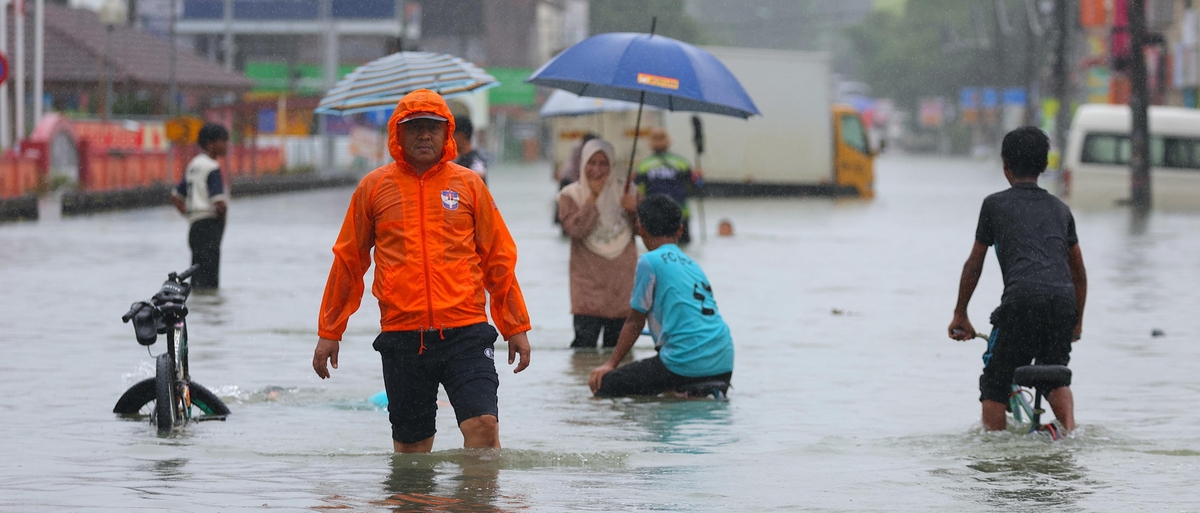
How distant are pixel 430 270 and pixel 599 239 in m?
5.05

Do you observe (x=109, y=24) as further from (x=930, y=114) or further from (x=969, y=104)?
(x=930, y=114)

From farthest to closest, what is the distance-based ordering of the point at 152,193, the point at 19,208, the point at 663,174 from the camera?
the point at 152,193, the point at 19,208, the point at 663,174

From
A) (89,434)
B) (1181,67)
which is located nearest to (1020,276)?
(89,434)

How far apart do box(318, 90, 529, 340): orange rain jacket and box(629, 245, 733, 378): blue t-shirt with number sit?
274 centimetres

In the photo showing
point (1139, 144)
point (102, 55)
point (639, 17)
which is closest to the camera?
point (1139, 144)

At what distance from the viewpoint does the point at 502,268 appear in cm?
636

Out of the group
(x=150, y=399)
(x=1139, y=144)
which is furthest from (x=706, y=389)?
(x=1139, y=144)

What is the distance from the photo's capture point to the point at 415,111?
20.2ft

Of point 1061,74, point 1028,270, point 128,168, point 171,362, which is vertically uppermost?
point 1061,74

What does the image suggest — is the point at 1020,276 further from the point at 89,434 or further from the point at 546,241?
the point at 546,241

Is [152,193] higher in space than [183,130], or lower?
lower

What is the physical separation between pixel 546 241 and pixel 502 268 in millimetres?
17361

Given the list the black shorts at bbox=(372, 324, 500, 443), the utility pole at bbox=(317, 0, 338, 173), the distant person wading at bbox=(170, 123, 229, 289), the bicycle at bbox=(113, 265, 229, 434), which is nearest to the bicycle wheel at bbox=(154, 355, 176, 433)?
the bicycle at bbox=(113, 265, 229, 434)

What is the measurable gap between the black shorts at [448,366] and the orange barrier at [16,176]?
2244 centimetres
